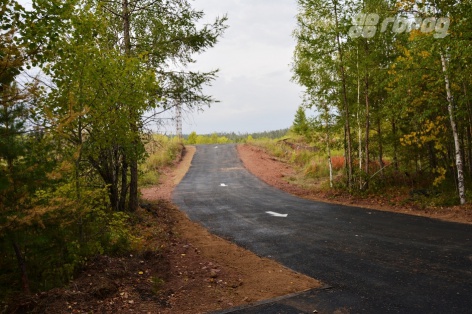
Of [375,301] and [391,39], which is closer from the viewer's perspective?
[375,301]

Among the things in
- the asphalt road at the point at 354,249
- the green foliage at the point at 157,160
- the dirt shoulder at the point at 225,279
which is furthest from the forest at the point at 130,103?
the green foliage at the point at 157,160

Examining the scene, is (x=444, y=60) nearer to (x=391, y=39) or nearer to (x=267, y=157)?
(x=391, y=39)

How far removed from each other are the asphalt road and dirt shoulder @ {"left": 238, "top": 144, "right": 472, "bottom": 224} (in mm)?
899

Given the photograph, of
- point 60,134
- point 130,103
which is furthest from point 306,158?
point 60,134

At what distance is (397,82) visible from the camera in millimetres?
14109

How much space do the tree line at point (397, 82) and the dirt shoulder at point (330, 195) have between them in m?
1.05

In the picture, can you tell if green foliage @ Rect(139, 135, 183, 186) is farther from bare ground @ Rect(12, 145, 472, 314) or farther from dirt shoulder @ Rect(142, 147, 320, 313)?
dirt shoulder @ Rect(142, 147, 320, 313)

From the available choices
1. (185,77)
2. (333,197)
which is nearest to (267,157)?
(333,197)

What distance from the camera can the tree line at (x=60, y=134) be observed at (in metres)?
A: 4.97

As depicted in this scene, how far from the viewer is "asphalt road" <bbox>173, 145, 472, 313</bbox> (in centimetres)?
555

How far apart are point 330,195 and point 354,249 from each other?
29.7 feet

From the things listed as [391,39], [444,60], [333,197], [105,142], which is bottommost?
[333,197]

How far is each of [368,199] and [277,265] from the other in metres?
9.48

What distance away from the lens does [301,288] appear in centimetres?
633
